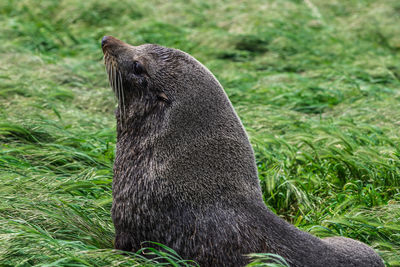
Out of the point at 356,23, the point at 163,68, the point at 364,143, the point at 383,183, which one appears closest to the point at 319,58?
the point at 356,23

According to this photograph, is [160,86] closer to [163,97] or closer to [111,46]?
[163,97]

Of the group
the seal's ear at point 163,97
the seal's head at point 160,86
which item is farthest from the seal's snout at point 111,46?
the seal's ear at point 163,97

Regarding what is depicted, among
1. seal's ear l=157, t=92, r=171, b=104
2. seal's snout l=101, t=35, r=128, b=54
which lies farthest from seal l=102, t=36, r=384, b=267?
seal's snout l=101, t=35, r=128, b=54

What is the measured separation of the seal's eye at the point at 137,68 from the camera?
3.30 meters

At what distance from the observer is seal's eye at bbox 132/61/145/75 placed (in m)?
3.30

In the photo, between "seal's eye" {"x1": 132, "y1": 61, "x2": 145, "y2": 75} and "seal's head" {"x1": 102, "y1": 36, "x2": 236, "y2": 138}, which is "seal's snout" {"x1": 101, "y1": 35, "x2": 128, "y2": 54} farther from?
"seal's eye" {"x1": 132, "y1": 61, "x2": 145, "y2": 75}

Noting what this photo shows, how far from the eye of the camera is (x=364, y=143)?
546 cm

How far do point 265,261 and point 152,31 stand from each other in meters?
7.53

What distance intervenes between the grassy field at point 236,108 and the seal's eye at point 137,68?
945 millimetres

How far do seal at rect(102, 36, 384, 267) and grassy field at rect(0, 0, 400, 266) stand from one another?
30cm

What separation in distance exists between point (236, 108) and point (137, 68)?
328 cm

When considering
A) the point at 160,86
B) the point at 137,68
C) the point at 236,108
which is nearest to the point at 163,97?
the point at 160,86

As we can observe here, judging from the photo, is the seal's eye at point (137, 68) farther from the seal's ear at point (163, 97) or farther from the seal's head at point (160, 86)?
the seal's ear at point (163, 97)

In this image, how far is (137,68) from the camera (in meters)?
3.31
